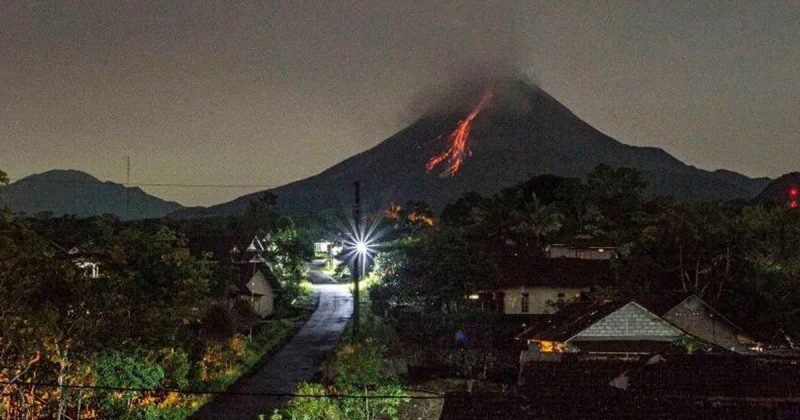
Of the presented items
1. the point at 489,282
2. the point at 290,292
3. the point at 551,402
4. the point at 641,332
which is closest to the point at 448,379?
the point at 641,332

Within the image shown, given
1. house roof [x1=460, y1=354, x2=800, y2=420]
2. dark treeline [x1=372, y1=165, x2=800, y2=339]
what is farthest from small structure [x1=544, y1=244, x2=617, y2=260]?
house roof [x1=460, y1=354, x2=800, y2=420]

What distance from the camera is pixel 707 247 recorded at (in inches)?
1363

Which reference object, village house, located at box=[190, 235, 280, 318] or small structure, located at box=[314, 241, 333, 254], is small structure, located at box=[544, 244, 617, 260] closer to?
village house, located at box=[190, 235, 280, 318]

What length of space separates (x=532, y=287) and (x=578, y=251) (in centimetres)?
1347

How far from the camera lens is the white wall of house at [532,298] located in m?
40.5

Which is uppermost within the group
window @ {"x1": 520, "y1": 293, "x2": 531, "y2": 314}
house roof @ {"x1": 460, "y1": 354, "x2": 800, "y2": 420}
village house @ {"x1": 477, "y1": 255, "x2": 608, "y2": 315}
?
village house @ {"x1": 477, "y1": 255, "x2": 608, "y2": 315}

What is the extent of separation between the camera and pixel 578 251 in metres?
52.9

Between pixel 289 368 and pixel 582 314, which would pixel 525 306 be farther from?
pixel 289 368

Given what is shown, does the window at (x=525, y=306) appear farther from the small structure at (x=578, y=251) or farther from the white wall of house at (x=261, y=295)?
the white wall of house at (x=261, y=295)

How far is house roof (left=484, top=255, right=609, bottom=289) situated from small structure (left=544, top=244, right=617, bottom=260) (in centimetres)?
866

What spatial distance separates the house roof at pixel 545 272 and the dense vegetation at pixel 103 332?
1603cm

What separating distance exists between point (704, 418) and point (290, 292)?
37317 mm

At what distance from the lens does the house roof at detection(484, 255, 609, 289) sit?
4038cm

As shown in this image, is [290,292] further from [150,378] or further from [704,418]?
[704,418]
